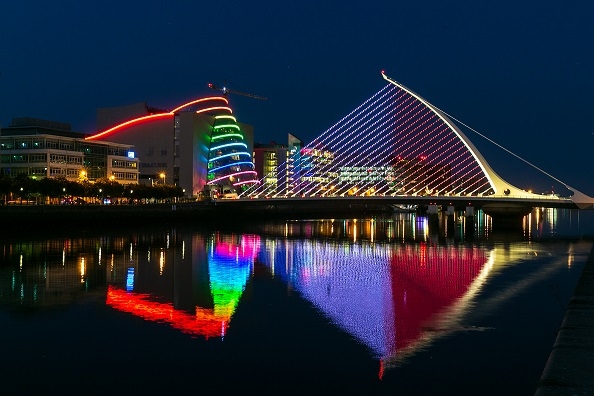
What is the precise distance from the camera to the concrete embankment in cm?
641

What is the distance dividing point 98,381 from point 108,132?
69955 millimetres

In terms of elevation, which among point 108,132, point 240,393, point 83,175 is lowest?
point 240,393

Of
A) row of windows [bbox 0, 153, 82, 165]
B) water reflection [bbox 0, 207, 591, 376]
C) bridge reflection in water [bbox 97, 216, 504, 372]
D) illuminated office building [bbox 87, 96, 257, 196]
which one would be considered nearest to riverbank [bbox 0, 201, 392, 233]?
water reflection [bbox 0, 207, 591, 376]

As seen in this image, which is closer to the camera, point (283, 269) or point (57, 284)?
point (57, 284)

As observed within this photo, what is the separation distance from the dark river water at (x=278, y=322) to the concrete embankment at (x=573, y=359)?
645 millimetres

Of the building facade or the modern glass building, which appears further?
the modern glass building

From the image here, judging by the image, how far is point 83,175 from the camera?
185 feet

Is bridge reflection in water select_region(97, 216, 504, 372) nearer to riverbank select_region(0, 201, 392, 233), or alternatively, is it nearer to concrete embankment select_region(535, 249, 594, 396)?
concrete embankment select_region(535, 249, 594, 396)

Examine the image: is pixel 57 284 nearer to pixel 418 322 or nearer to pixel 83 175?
pixel 418 322

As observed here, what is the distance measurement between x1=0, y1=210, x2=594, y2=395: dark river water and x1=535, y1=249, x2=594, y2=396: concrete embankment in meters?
0.65

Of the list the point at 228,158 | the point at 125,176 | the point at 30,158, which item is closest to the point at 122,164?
the point at 125,176

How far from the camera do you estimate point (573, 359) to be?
749cm

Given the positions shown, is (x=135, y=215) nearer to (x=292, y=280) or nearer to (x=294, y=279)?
(x=294, y=279)

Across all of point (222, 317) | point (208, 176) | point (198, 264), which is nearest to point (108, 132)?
point (208, 176)
